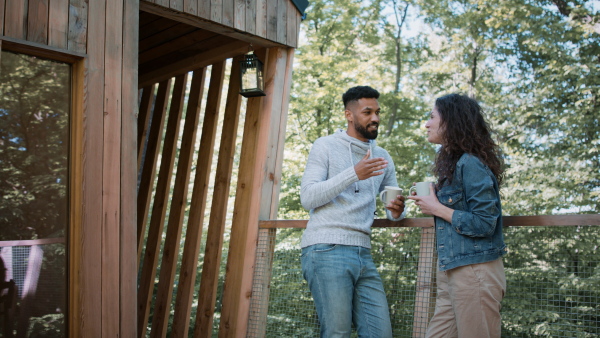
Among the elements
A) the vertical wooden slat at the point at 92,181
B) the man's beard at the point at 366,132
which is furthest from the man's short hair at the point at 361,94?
the vertical wooden slat at the point at 92,181

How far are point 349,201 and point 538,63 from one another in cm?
985

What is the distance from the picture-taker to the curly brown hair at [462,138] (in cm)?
247

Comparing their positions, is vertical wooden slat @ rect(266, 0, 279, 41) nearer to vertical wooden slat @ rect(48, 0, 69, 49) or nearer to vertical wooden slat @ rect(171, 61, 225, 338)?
vertical wooden slat @ rect(171, 61, 225, 338)

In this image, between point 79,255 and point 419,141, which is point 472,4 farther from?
point 79,255

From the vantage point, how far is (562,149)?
32.7ft

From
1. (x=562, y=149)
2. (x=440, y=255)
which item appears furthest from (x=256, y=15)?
(x=562, y=149)

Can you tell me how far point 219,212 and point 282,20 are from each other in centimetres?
147

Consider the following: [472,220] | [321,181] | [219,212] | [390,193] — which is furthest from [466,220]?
[219,212]

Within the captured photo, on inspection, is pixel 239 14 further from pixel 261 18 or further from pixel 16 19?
pixel 16 19

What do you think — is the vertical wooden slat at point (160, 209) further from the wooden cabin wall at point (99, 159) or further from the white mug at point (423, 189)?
the white mug at point (423, 189)

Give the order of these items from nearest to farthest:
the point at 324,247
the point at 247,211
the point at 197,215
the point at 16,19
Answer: the point at 16,19 → the point at 324,247 → the point at 247,211 → the point at 197,215

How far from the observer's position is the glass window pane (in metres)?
2.75

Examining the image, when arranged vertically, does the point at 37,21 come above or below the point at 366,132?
above

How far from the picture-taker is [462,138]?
248 cm
